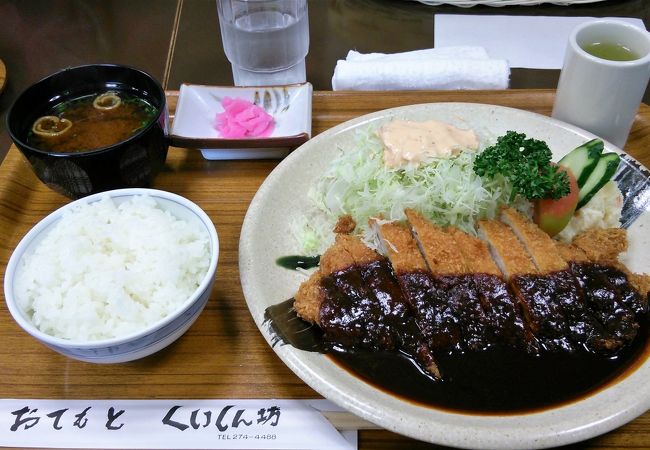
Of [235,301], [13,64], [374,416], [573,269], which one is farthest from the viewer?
[13,64]

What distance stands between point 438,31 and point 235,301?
8.23 ft

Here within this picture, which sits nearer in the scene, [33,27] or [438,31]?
[438,31]

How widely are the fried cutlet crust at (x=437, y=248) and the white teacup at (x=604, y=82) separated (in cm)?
92

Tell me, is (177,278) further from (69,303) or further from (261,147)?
(261,147)

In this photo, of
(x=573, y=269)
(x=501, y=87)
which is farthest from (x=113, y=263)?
(x=501, y=87)

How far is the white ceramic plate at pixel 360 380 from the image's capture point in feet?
4.81

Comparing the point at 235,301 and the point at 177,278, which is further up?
the point at 177,278

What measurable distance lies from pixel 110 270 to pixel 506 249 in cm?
137

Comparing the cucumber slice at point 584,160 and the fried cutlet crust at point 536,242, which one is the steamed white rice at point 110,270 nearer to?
the fried cutlet crust at point 536,242

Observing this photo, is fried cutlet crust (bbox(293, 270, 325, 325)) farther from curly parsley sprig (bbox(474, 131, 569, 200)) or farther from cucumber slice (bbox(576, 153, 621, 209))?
cucumber slice (bbox(576, 153, 621, 209))

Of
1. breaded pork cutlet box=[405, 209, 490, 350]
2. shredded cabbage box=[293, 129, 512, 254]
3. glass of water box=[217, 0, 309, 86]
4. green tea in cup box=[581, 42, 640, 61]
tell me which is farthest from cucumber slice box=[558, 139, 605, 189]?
glass of water box=[217, 0, 309, 86]

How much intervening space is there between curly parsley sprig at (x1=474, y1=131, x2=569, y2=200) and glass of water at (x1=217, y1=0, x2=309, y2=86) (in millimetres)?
1357

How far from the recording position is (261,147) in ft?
7.90

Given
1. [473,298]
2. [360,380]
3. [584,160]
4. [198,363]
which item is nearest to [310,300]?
[360,380]
